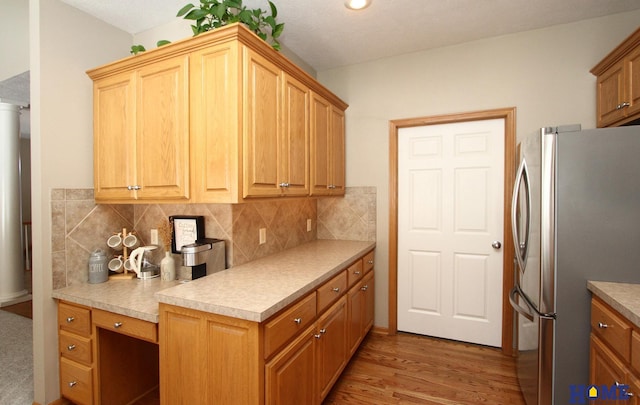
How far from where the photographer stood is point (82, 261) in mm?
1995

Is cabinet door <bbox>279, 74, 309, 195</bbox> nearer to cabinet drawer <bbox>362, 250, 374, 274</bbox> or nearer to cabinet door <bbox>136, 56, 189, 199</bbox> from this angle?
cabinet door <bbox>136, 56, 189, 199</bbox>

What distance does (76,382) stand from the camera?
1825 mm

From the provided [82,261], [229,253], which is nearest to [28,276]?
[82,261]

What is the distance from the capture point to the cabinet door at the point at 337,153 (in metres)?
2.75

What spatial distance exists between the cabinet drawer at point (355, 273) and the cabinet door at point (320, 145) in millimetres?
664

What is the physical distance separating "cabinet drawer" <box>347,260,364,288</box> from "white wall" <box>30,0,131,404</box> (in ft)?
6.43

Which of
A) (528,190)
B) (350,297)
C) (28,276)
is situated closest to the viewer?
(528,190)

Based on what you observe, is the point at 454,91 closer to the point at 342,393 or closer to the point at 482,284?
the point at 482,284

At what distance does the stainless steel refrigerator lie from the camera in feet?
5.06

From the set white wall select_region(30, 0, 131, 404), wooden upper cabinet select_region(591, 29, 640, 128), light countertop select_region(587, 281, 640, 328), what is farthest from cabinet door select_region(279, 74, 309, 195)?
wooden upper cabinet select_region(591, 29, 640, 128)

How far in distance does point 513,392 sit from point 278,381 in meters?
1.79

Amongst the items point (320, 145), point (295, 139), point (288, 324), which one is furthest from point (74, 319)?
point (320, 145)

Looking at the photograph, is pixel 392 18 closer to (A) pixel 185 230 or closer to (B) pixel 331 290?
(B) pixel 331 290

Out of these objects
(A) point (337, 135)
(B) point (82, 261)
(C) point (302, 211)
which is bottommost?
(B) point (82, 261)
